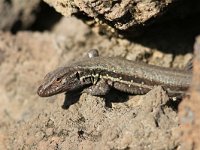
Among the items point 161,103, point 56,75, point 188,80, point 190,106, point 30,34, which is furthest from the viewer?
point 30,34

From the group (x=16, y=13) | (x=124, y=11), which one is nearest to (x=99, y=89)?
(x=124, y=11)

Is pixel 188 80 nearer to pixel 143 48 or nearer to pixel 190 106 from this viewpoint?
pixel 143 48

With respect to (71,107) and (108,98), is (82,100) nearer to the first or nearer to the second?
(71,107)

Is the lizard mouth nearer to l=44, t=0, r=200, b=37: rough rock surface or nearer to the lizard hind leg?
the lizard hind leg

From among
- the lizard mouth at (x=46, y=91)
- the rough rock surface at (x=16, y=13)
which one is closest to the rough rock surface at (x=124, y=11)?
the lizard mouth at (x=46, y=91)

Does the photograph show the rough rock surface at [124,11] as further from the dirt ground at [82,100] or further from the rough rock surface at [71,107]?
the rough rock surface at [71,107]

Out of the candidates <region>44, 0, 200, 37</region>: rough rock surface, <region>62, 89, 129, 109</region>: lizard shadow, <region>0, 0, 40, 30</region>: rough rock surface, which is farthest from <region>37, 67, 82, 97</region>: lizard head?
<region>0, 0, 40, 30</region>: rough rock surface

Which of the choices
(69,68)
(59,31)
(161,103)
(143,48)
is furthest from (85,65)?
(59,31)

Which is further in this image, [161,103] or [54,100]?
[54,100]
